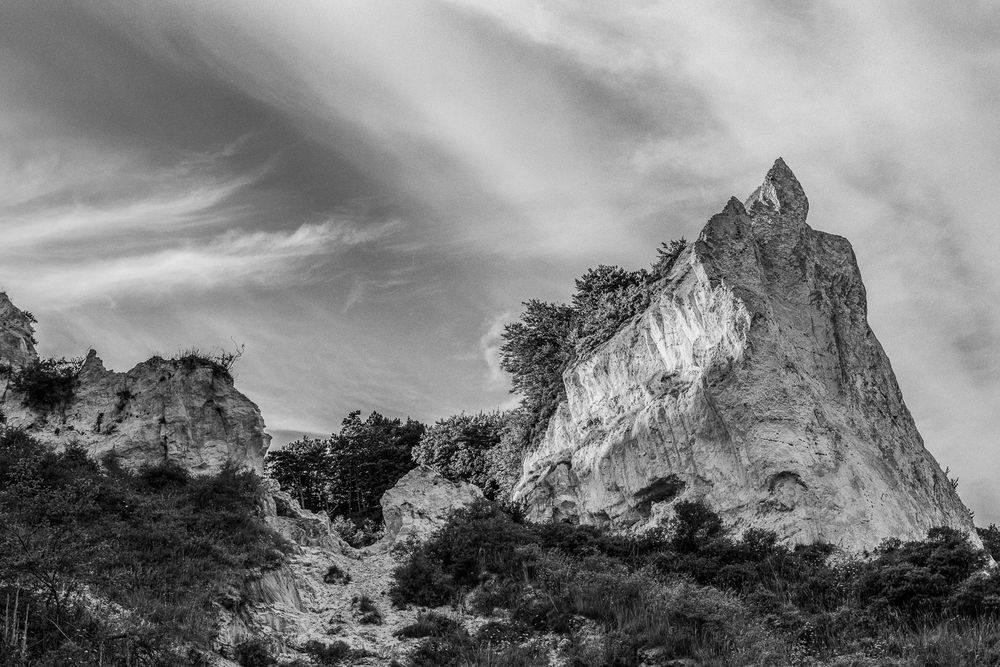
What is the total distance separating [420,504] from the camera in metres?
28.5

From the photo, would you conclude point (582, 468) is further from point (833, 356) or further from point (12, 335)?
point (12, 335)

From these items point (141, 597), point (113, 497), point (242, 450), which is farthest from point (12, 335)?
point (141, 597)

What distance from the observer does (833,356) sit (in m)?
31.4

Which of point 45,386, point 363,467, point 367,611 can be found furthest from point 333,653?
point 363,467

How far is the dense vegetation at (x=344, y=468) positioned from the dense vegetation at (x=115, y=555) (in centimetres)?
1491

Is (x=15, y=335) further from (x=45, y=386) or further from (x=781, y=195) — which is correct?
(x=781, y=195)

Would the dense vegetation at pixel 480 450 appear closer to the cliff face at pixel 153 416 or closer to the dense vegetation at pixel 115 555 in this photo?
the cliff face at pixel 153 416

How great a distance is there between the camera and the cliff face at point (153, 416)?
29.6 m

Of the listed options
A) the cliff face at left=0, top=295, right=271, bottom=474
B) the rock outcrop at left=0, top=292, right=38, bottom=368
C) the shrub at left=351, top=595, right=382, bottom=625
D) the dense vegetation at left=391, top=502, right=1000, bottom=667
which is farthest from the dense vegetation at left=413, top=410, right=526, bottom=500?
the rock outcrop at left=0, top=292, right=38, bottom=368

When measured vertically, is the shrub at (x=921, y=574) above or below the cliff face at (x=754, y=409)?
below

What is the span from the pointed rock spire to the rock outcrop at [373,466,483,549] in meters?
17.1

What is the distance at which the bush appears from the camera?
30.8m

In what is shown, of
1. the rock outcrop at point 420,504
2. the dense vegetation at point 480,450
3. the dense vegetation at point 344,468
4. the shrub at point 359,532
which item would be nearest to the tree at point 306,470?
the dense vegetation at point 344,468

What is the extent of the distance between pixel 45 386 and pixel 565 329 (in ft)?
73.9
